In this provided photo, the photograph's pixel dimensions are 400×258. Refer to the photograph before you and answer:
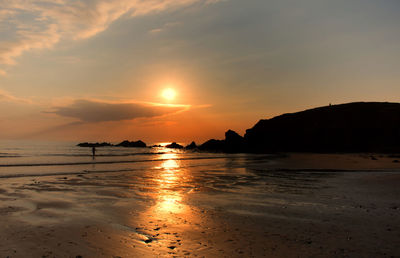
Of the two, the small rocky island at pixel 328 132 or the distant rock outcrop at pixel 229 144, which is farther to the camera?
the distant rock outcrop at pixel 229 144

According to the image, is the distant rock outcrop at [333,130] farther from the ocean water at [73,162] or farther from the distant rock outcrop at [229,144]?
the ocean water at [73,162]

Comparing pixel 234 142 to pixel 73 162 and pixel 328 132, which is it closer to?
pixel 328 132

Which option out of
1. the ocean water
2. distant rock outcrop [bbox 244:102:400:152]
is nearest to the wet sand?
the ocean water

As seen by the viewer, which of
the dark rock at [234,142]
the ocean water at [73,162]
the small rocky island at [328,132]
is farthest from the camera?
the dark rock at [234,142]

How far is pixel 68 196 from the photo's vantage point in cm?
1309

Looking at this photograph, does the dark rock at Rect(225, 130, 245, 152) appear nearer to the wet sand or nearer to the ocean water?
the ocean water

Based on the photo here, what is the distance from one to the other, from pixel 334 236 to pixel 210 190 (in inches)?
Result: 325

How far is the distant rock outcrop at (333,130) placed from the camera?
244ft

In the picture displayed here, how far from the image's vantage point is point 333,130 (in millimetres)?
82562

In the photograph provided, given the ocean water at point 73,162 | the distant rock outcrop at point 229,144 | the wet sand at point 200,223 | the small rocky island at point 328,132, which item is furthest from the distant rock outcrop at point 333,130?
the wet sand at point 200,223

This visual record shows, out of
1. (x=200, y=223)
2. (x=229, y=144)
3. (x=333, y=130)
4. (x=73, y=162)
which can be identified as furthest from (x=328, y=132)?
(x=200, y=223)

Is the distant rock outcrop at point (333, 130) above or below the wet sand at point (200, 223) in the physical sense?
above

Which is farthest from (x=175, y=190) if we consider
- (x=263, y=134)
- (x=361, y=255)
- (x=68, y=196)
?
(x=263, y=134)

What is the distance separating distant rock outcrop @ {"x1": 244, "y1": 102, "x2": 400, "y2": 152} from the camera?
74.2m
